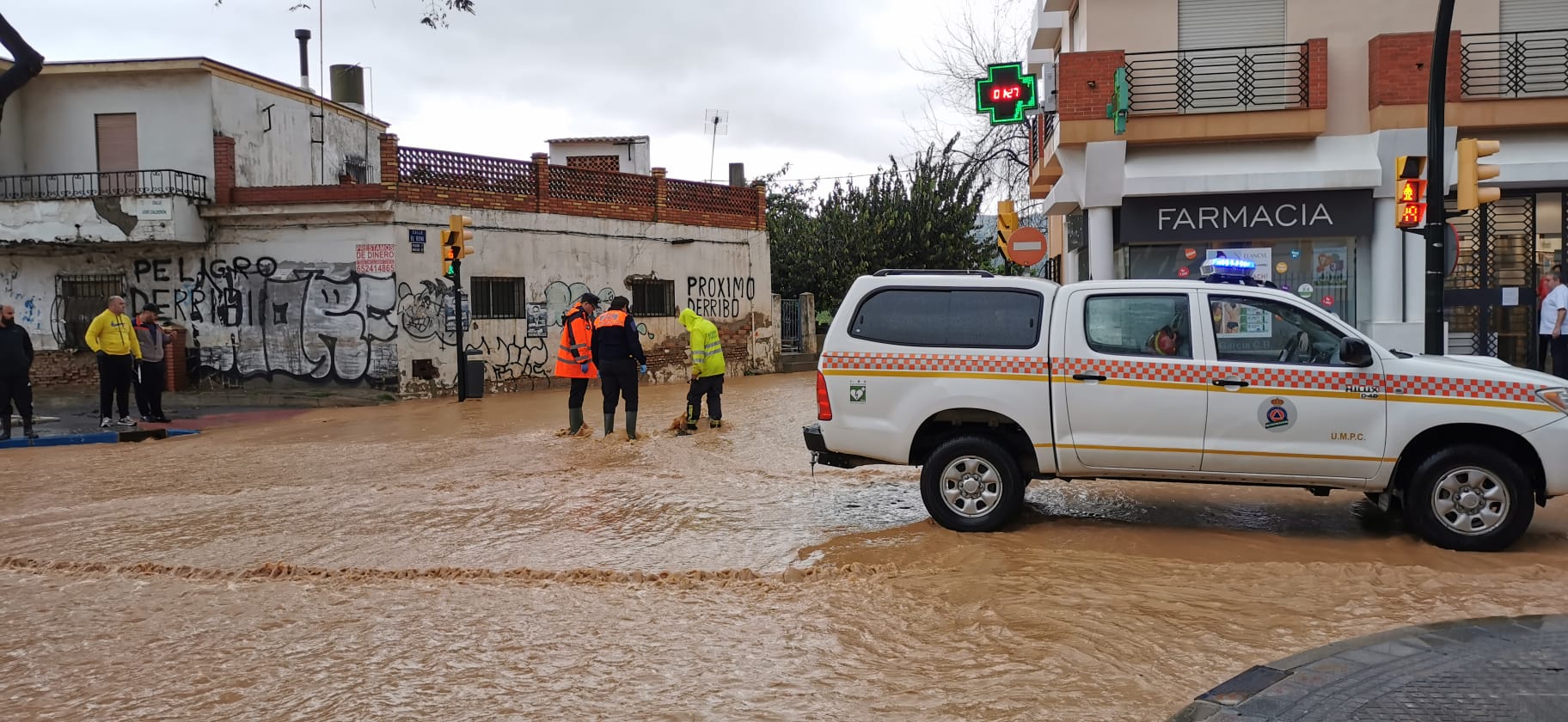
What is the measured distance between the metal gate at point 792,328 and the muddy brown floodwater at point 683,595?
19.7 meters

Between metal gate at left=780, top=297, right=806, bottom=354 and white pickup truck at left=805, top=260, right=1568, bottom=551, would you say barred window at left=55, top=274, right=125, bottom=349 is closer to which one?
metal gate at left=780, top=297, right=806, bottom=354

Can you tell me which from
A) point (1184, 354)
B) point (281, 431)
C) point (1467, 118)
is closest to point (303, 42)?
point (281, 431)

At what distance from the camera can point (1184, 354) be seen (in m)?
7.46

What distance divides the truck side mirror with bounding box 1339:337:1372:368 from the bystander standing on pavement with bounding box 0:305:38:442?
48.2 ft

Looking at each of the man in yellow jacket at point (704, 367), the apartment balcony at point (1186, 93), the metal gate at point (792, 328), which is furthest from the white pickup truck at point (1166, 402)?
the metal gate at point (792, 328)

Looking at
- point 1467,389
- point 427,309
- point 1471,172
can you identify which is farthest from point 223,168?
point 1467,389

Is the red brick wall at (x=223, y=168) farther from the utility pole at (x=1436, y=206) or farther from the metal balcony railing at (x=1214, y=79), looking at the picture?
the utility pole at (x=1436, y=206)

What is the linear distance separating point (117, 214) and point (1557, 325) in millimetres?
22191

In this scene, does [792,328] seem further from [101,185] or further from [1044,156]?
[101,185]

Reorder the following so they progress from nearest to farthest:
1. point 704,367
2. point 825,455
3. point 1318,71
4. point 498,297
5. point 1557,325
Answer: point 825,455 → point 704,367 → point 1557,325 → point 1318,71 → point 498,297

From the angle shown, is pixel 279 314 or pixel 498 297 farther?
pixel 498 297

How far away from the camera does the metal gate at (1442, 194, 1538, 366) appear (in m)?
16.8

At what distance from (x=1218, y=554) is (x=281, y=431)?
1307cm

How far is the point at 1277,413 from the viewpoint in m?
7.30
